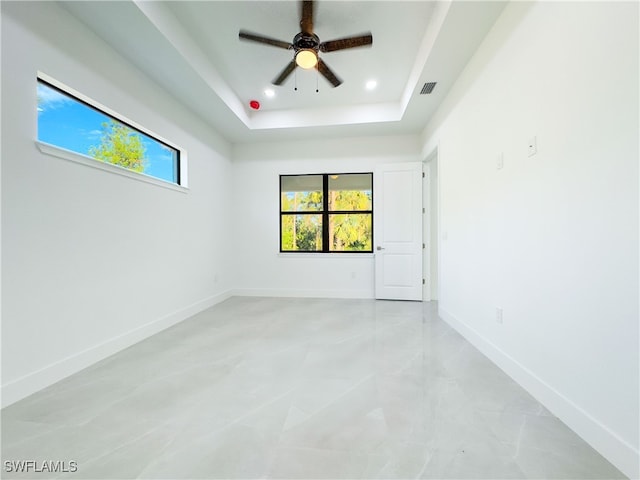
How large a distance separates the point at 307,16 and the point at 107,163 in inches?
84.9

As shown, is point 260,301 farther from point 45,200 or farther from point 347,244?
point 45,200

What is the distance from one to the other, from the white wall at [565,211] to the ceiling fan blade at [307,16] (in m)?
1.54

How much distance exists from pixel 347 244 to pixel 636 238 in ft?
12.2

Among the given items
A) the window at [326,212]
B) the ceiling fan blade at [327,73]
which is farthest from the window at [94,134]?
the window at [326,212]

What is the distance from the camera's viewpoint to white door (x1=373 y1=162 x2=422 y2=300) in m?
4.31

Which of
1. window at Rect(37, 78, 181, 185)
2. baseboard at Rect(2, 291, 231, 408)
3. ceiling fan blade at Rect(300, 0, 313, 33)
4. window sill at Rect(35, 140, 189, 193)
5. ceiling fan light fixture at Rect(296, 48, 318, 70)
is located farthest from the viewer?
ceiling fan light fixture at Rect(296, 48, 318, 70)

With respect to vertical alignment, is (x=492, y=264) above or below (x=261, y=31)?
below

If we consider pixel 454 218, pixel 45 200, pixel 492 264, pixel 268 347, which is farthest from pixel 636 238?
pixel 45 200

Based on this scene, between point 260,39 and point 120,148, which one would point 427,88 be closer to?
point 260,39

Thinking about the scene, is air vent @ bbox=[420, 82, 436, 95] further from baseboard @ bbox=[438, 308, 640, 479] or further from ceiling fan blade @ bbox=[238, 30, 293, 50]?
baseboard @ bbox=[438, 308, 640, 479]

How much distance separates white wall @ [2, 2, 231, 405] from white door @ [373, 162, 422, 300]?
10.0ft

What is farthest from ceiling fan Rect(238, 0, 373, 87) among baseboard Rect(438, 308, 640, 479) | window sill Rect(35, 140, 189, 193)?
baseboard Rect(438, 308, 640, 479)

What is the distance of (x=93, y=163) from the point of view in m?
2.18

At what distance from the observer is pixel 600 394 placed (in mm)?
→ 1275
